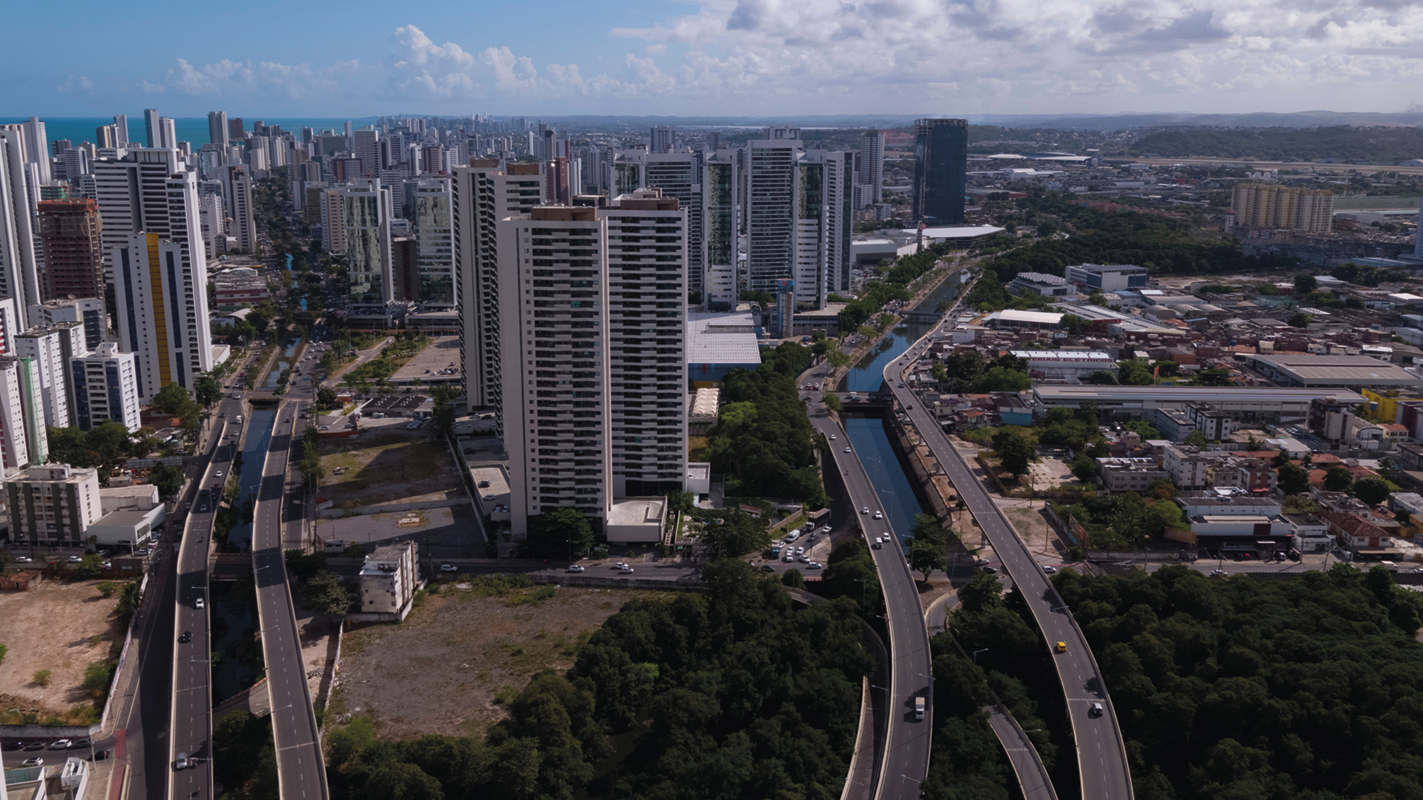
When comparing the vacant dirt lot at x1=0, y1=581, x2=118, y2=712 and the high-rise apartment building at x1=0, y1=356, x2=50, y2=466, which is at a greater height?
the high-rise apartment building at x1=0, y1=356, x2=50, y2=466

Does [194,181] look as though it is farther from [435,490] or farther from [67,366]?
[435,490]

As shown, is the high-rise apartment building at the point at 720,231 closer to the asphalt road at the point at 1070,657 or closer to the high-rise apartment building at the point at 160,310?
the high-rise apartment building at the point at 160,310

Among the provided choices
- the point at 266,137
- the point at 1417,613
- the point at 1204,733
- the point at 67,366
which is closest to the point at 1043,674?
the point at 1204,733

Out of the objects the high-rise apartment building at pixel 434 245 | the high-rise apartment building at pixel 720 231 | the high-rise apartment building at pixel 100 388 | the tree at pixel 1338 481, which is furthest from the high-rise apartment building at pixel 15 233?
the tree at pixel 1338 481

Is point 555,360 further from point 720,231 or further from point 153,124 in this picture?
point 153,124

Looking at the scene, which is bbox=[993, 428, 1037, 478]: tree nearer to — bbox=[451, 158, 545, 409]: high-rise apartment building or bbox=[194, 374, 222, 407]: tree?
bbox=[451, 158, 545, 409]: high-rise apartment building

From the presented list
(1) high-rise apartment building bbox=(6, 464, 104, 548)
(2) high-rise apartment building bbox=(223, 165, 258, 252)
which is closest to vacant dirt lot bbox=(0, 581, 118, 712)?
(1) high-rise apartment building bbox=(6, 464, 104, 548)

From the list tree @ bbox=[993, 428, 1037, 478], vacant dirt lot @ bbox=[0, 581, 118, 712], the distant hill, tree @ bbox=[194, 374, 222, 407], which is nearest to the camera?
vacant dirt lot @ bbox=[0, 581, 118, 712]
